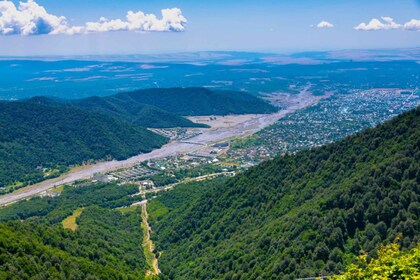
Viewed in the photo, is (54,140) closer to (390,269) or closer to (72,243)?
(72,243)

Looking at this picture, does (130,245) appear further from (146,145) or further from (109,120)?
(109,120)

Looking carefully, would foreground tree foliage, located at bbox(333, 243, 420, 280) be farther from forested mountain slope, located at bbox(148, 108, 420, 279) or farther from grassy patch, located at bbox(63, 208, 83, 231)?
grassy patch, located at bbox(63, 208, 83, 231)

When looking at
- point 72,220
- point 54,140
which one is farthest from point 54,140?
point 72,220

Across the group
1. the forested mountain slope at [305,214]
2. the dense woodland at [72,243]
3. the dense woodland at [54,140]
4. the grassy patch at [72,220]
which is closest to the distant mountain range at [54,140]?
the dense woodland at [54,140]

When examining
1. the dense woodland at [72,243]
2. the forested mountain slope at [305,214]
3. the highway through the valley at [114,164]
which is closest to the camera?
the forested mountain slope at [305,214]

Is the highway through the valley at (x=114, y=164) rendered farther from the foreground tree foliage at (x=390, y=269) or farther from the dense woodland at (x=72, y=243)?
the foreground tree foliage at (x=390, y=269)

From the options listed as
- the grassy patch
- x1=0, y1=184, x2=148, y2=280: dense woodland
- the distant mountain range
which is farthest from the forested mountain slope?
the distant mountain range
